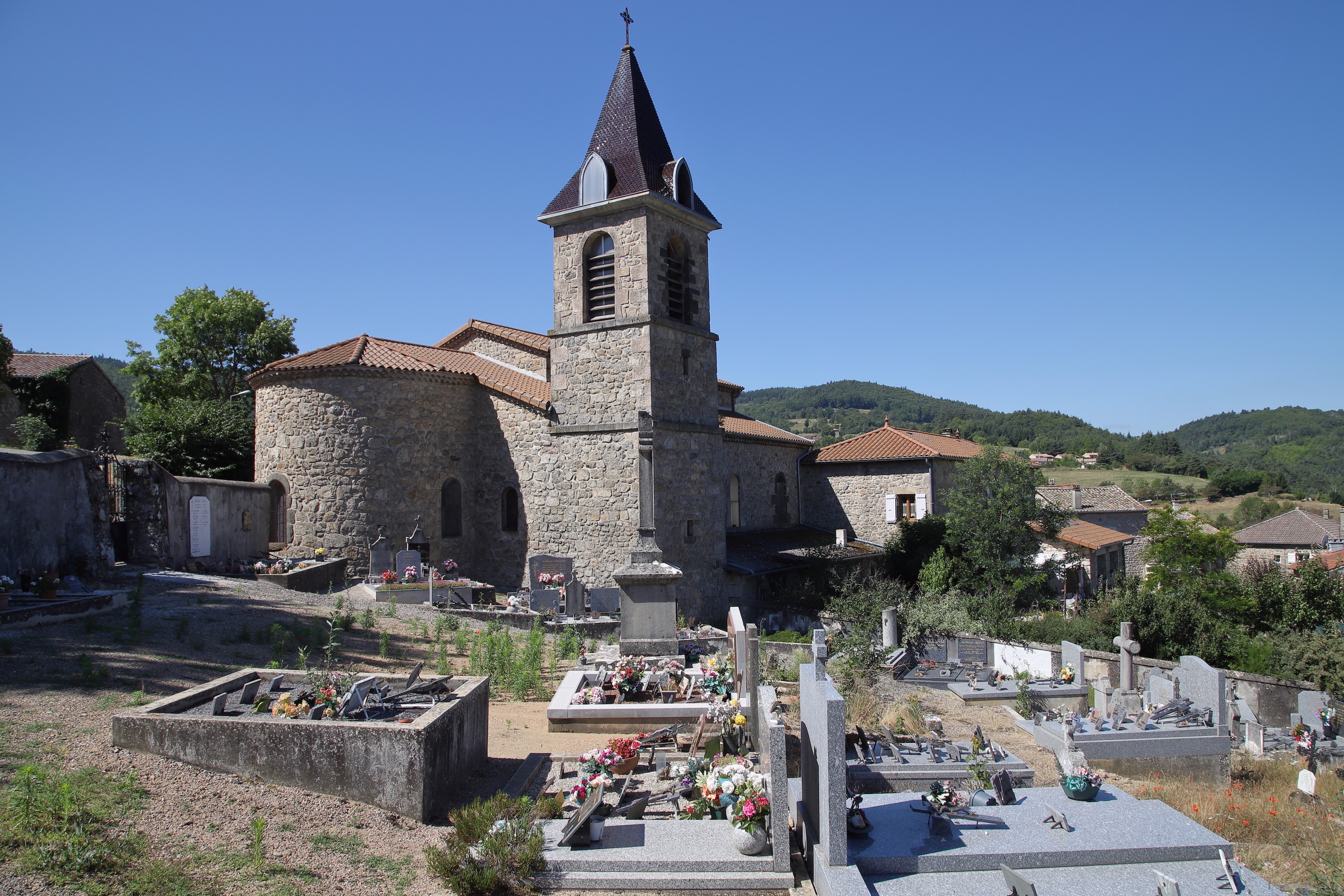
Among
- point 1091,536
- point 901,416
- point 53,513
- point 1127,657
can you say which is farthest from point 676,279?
point 901,416

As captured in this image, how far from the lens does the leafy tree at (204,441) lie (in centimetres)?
2478

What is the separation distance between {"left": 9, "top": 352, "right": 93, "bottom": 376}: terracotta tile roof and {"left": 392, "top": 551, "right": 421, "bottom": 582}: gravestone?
2663 cm

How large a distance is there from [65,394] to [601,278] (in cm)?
2912

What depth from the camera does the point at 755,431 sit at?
28453 mm

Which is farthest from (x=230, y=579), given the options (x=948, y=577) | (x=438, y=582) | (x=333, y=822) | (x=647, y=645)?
(x=948, y=577)

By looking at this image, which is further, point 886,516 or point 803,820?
point 886,516

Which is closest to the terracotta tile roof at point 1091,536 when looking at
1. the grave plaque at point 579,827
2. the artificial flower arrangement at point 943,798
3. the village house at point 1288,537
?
the village house at point 1288,537

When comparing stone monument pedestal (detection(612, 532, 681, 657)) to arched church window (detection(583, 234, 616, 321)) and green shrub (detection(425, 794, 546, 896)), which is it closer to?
green shrub (detection(425, 794, 546, 896))

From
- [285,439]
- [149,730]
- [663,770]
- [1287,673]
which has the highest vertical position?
[285,439]

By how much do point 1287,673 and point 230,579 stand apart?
71.6 ft

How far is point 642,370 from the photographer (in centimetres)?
1898

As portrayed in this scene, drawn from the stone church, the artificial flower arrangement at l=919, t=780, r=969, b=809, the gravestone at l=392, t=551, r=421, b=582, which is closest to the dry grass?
the artificial flower arrangement at l=919, t=780, r=969, b=809

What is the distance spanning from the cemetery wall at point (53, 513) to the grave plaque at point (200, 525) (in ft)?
7.70

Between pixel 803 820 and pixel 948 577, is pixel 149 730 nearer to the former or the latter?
pixel 803 820
